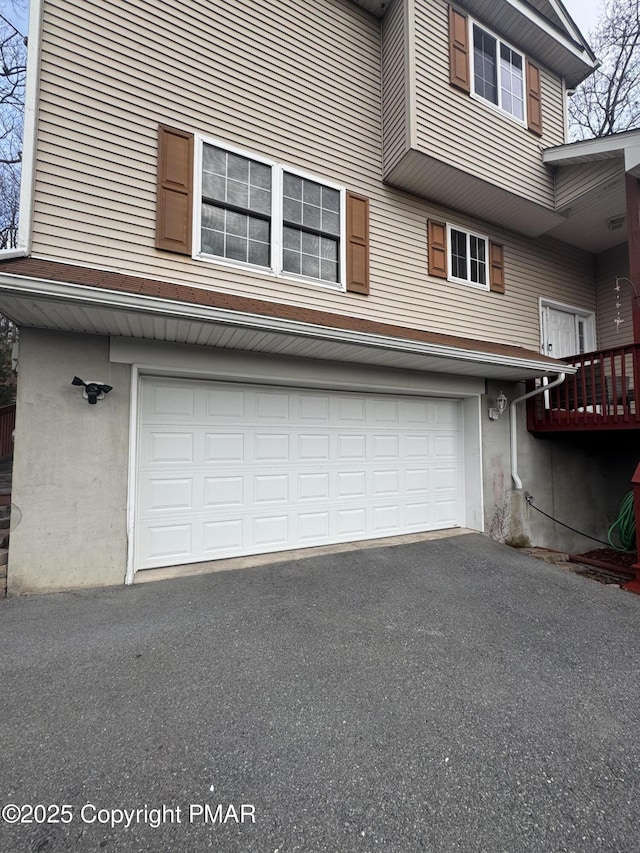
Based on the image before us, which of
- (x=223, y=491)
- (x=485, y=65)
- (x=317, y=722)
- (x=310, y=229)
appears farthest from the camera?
(x=485, y=65)

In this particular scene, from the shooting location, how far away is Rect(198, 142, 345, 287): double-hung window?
4484 mm

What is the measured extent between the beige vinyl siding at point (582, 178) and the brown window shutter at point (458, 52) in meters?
2.14

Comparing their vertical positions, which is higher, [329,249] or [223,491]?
[329,249]

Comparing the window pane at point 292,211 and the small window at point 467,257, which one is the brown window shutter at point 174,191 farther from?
the small window at point 467,257

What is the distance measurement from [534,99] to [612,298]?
3.91 m

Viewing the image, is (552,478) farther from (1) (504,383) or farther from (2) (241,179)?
(2) (241,179)

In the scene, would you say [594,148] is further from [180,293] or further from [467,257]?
[180,293]

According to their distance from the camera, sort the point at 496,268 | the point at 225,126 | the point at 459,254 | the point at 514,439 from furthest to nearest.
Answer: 1. the point at 496,268
2. the point at 459,254
3. the point at 514,439
4. the point at 225,126

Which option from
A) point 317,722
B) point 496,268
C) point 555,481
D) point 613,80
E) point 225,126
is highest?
point 613,80

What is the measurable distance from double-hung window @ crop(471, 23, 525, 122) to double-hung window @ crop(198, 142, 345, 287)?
11.1 ft

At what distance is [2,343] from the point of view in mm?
10539

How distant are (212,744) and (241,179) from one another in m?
5.41

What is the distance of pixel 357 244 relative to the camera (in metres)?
5.26

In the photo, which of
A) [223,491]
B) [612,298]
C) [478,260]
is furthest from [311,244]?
[612,298]
